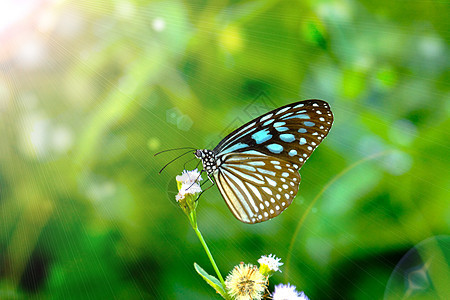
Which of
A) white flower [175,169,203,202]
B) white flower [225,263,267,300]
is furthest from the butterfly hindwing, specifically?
white flower [225,263,267,300]

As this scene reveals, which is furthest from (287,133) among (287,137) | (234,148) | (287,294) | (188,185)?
(287,294)

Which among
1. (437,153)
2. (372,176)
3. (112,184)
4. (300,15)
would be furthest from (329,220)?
(112,184)

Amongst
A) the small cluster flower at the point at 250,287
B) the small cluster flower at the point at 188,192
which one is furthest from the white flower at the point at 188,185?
the small cluster flower at the point at 250,287

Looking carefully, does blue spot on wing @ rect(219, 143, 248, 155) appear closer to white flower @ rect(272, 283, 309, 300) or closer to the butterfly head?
the butterfly head

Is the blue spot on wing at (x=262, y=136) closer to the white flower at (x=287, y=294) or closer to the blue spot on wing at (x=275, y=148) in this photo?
the blue spot on wing at (x=275, y=148)

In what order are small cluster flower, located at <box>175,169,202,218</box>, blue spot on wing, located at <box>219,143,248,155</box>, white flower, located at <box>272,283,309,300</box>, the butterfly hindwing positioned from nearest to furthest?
white flower, located at <box>272,283,309,300</box> < small cluster flower, located at <box>175,169,202,218</box> < the butterfly hindwing < blue spot on wing, located at <box>219,143,248,155</box>

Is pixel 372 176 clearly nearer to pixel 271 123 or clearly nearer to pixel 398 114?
pixel 398 114

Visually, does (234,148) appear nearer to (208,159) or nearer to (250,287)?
(208,159)
